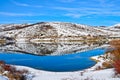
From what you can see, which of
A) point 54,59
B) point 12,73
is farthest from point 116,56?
point 54,59

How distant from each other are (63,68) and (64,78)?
1692cm

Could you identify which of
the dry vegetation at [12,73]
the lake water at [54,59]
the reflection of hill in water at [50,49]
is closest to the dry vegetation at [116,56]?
the dry vegetation at [12,73]

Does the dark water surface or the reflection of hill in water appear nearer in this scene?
the dark water surface

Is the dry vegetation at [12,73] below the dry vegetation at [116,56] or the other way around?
below

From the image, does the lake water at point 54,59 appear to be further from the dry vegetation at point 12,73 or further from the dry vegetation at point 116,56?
the dry vegetation at point 12,73

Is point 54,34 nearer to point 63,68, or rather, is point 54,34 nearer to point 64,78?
point 63,68

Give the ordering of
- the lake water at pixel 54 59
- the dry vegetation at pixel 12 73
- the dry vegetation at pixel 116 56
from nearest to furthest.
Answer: the dry vegetation at pixel 116 56 < the dry vegetation at pixel 12 73 < the lake water at pixel 54 59

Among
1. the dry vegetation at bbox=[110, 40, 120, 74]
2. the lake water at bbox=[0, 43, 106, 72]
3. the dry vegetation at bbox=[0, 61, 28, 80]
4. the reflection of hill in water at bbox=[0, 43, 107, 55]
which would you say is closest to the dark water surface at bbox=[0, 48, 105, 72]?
the lake water at bbox=[0, 43, 106, 72]

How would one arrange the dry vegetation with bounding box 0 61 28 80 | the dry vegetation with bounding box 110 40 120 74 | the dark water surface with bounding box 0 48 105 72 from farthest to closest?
the dark water surface with bounding box 0 48 105 72
the dry vegetation with bounding box 0 61 28 80
the dry vegetation with bounding box 110 40 120 74

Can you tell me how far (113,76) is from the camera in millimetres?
20781

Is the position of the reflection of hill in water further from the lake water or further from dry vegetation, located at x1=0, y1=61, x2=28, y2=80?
dry vegetation, located at x1=0, y1=61, x2=28, y2=80

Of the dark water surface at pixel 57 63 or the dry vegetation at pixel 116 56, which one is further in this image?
the dark water surface at pixel 57 63

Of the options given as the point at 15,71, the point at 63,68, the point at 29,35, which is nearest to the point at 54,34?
the point at 29,35

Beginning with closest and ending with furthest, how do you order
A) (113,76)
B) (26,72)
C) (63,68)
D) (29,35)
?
(113,76)
(26,72)
(63,68)
(29,35)
